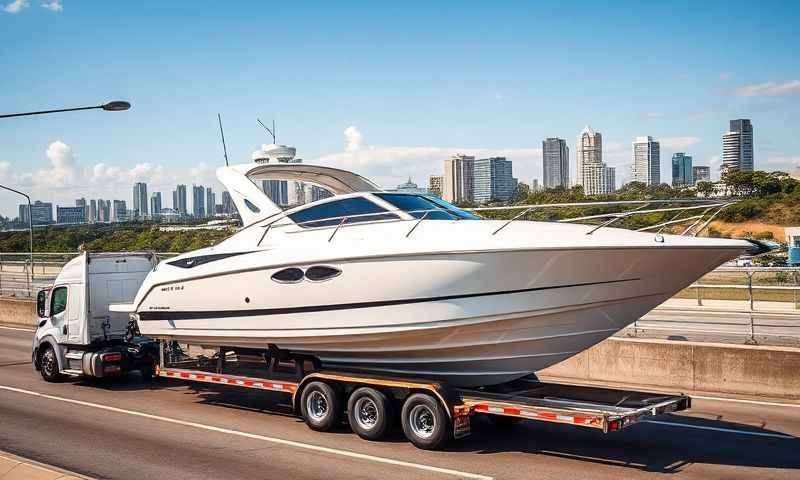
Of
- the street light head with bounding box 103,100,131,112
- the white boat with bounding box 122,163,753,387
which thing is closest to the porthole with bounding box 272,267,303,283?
the white boat with bounding box 122,163,753,387

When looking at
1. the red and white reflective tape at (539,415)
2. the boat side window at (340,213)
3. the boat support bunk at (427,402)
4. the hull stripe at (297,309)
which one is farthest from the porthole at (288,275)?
the red and white reflective tape at (539,415)

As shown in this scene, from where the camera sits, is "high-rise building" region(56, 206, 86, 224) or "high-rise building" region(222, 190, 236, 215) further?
"high-rise building" region(56, 206, 86, 224)

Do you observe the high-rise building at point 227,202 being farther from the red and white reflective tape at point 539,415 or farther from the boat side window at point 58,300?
the red and white reflective tape at point 539,415

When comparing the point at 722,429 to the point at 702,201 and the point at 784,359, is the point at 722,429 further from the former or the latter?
the point at 702,201

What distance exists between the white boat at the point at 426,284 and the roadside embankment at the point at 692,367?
394 cm

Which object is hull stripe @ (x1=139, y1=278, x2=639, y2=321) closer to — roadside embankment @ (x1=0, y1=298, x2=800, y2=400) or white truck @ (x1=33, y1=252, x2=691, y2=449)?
white truck @ (x1=33, y1=252, x2=691, y2=449)

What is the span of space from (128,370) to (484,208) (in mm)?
7916

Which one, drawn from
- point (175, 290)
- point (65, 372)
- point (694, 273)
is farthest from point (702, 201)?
point (65, 372)

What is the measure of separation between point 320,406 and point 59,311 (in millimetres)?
7125

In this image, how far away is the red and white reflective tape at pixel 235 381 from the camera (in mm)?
10695

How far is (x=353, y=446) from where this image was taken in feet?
31.2

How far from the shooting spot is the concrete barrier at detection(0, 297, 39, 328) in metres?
24.9

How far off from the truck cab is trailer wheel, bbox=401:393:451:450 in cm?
703

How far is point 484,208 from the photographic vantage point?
10.3m
